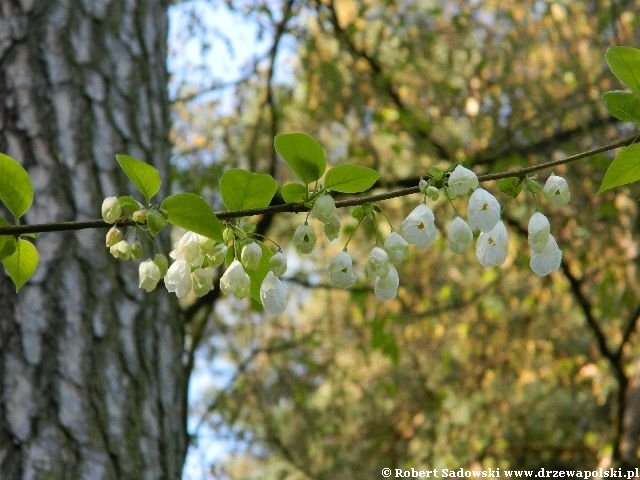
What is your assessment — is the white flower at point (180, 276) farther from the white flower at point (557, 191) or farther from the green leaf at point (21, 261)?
the white flower at point (557, 191)

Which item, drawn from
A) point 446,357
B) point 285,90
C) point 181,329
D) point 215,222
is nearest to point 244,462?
point 446,357

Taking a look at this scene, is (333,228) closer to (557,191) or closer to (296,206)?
(296,206)

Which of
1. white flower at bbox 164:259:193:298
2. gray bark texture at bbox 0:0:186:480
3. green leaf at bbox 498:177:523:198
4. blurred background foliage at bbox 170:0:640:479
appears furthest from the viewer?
blurred background foliage at bbox 170:0:640:479

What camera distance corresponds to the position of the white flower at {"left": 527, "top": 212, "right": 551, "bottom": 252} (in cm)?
100

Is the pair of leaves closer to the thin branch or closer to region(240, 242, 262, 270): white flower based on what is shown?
the thin branch

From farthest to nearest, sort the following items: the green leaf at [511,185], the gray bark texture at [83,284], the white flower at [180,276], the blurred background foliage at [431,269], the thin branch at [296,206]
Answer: the blurred background foliage at [431,269] → the gray bark texture at [83,284] → the white flower at [180,276] → the green leaf at [511,185] → the thin branch at [296,206]

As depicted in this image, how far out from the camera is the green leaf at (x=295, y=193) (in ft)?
3.07

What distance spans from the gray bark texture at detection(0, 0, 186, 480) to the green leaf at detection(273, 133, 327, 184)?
109 cm

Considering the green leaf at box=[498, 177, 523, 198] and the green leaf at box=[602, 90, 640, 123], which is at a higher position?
the green leaf at box=[602, 90, 640, 123]

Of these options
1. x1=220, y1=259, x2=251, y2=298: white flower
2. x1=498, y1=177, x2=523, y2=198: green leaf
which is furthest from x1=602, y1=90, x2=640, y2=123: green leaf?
x1=220, y1=259, x2=251, y2=298: white flower

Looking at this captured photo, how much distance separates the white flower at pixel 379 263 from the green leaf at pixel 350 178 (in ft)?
0.34

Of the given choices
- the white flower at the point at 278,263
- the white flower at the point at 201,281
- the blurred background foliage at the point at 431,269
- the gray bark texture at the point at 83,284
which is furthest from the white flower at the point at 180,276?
the blurred background foliage at the point at 431,269

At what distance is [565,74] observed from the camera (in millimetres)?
4398

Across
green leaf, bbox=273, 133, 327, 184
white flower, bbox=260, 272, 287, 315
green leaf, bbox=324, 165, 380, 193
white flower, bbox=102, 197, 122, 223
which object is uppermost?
green leaf, bbox=273, 133, 327, 184
